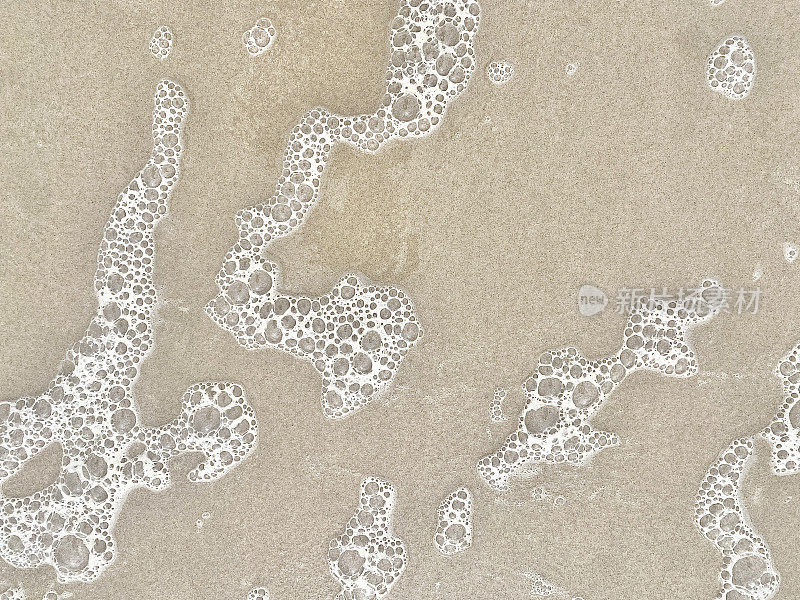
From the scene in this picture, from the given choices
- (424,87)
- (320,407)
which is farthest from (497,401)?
(424,87)

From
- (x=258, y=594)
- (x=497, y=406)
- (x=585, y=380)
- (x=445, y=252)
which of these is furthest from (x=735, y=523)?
(x=258, y=594)

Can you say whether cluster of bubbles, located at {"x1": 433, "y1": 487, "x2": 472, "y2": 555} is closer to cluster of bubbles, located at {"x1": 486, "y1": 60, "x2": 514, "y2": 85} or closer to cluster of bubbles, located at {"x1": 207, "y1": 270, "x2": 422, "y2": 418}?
cluster of bubbles, located at {"x1": 207, "y1": 270, "x2": 422, "y2": 418}

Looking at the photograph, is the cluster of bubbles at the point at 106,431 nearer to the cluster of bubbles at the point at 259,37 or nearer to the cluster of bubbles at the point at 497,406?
the cluster of bubbles at the point at 259,37

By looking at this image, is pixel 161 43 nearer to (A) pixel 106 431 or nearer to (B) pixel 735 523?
(A) pixel 106 431

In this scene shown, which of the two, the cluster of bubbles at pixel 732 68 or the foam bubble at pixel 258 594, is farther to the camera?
the foam bubble at pixel 258 594

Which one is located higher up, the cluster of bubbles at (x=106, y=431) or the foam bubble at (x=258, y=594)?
the cluster of bubbles at (x=106, y=431)

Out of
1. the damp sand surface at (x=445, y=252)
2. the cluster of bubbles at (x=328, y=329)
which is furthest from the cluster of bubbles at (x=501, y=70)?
the cluster of bubbles at (x=328, y=329)

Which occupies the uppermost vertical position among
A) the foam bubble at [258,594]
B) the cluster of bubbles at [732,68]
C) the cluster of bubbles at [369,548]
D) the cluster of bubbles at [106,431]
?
the cluster of bubbles at [732,68]
